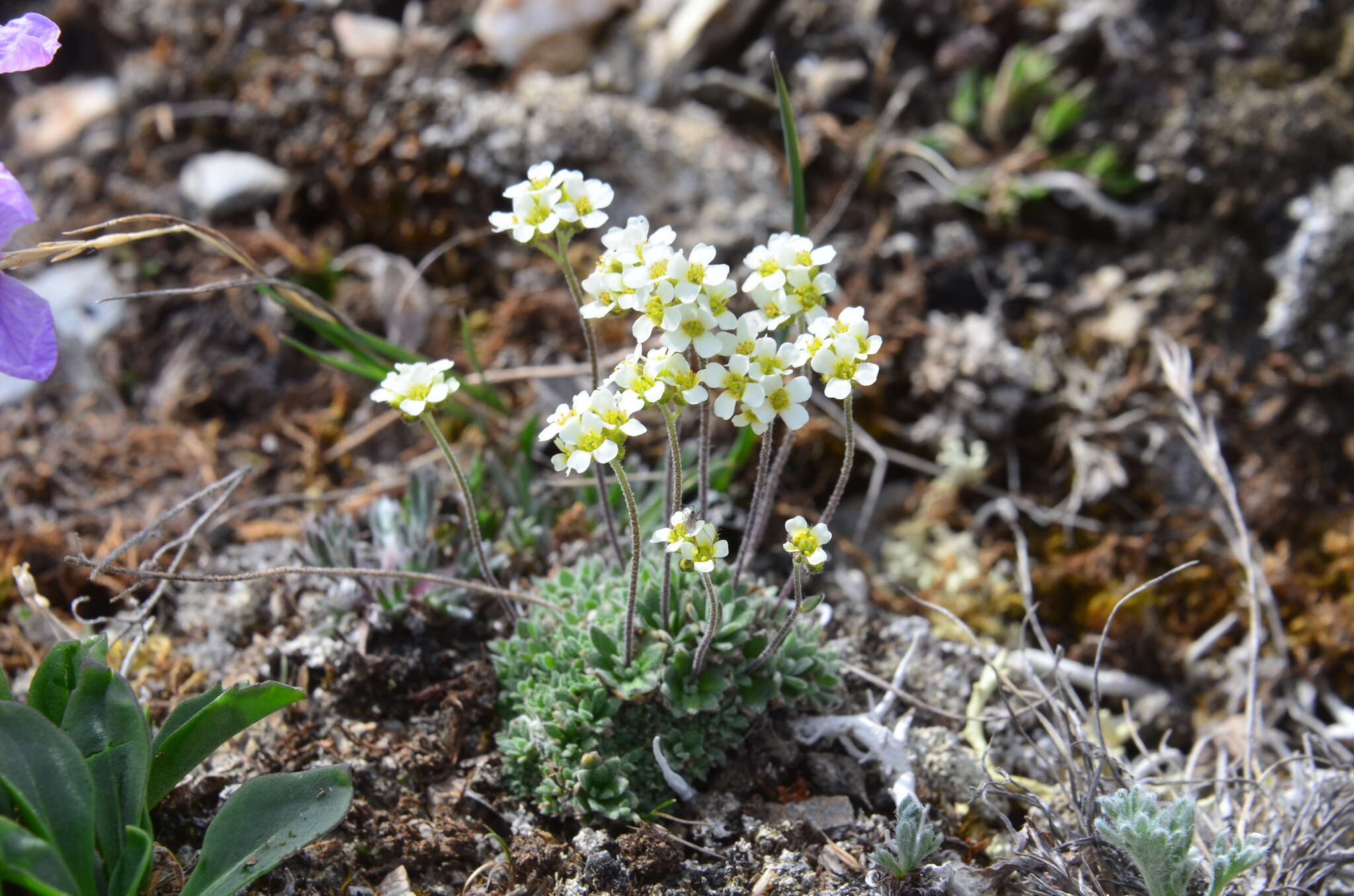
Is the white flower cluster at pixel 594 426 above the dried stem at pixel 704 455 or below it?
above

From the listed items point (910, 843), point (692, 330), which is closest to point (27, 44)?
point (692, 330)

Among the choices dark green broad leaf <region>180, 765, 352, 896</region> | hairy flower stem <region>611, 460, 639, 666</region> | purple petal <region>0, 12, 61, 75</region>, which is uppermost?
purple petal <region>0, 12, 61, 75</region>

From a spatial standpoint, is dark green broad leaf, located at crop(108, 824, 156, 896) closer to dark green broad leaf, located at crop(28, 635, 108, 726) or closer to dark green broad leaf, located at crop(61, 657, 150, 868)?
dark green broad leaf, located at crop(61, 657, 150, 868)

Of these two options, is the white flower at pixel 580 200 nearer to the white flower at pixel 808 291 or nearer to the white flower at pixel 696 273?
the white flower at pixel 696 273

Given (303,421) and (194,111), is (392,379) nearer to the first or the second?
(303,421)

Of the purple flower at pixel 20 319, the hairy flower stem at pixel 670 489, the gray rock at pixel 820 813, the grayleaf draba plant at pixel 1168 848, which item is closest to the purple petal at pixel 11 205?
the purple flower at pixel 20 319

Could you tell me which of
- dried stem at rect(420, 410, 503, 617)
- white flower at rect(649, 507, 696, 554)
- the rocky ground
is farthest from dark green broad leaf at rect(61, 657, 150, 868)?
white flower at rect(649, 507, 696, 554)

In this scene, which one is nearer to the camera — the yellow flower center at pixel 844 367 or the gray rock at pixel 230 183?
the yellow flower center at pixel 844 367
